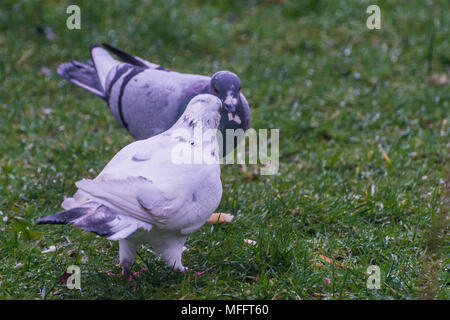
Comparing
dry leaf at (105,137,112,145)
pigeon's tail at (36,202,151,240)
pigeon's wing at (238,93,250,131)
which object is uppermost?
pigeon's wing at (238,93,250,131)

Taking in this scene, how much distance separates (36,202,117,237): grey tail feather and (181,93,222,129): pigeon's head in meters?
0.65

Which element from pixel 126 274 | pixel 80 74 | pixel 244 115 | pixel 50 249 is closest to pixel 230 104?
pixel 244 115

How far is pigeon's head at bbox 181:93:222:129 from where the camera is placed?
9.10 feet

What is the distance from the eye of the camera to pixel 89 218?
2406 mm

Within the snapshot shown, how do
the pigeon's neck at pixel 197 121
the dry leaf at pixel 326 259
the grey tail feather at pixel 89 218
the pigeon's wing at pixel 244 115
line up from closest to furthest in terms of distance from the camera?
Answer: the grey tail feather at pixel 89 218 → the pigeon's neck at pixel 197 121 → the dry leaf at pixel 326 259 → the pigeon's wing at pixel 244 115

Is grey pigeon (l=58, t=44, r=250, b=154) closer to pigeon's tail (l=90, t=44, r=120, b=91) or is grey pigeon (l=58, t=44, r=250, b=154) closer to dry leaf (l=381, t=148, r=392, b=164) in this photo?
pigeon's tail (l=90, t=44, r=120, b=91)

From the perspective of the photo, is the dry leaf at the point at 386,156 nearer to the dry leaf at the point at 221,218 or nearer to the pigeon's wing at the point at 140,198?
the dry leaf at the point at 221,218

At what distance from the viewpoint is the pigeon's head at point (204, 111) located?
2.77 m

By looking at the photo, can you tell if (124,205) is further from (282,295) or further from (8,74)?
(8,74)

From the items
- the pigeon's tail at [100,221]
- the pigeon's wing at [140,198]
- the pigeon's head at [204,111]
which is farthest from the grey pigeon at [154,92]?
the pigeon's tail at [100,221]

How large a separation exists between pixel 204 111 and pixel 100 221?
0.77 m

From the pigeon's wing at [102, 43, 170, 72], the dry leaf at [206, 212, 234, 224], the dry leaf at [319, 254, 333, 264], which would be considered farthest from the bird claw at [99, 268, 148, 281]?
the pigeon's wing at [102, 43, 170, 72]

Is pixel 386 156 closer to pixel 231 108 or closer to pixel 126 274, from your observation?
pixel 231 108
